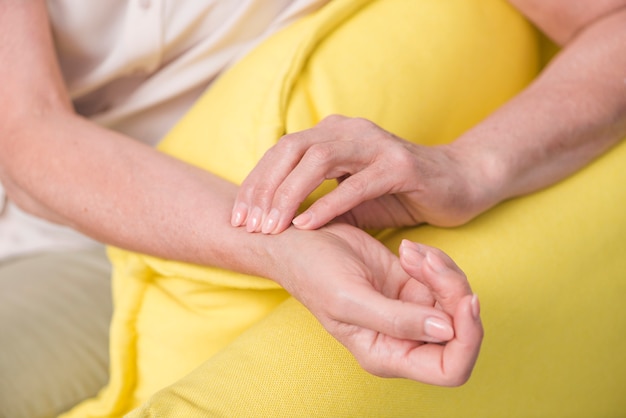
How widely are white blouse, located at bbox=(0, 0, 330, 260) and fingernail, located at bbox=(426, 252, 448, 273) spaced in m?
0.53

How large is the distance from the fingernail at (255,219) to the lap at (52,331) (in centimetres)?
38

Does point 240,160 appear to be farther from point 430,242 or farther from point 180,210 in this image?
point 430,242

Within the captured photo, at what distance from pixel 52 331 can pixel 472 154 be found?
60 centimetres

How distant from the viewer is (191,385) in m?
0.69

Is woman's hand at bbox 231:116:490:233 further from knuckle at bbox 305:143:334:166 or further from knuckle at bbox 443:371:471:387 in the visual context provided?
knuckle at bbox 443:371:471:387

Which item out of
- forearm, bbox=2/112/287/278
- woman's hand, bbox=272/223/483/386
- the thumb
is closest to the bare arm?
forearm, bbox=2/112/287/278

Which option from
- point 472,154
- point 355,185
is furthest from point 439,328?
point 472,154

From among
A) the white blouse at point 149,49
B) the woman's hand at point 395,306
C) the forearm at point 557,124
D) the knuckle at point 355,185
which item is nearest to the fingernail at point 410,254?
the woman's hand at point 395,306

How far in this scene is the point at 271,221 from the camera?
730 millimetres

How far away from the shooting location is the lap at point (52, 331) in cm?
93

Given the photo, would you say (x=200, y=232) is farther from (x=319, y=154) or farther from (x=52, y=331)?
(x=52, y=331)

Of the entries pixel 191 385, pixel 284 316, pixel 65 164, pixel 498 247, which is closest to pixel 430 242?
pixel 498 247

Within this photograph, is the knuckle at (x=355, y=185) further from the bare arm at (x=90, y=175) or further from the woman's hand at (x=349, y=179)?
the bare arm at (x=90, y=175)

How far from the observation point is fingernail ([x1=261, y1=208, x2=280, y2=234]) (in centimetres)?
73
